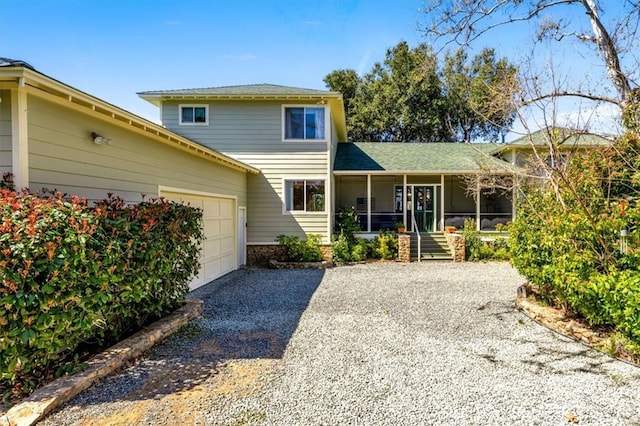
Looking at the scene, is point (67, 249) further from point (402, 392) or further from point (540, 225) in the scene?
point (540, 225)

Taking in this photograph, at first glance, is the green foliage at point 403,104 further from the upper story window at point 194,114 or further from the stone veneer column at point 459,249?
the upper story window at point 194,114

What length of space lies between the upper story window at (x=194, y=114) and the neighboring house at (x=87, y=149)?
4.03m

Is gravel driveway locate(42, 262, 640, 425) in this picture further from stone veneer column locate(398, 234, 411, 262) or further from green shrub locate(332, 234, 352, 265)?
stone veneer column locate(398, 234, 411, 262)

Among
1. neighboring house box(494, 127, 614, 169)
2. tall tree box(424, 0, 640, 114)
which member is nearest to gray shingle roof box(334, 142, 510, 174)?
neighboring house box(494, 127, 614, 169)

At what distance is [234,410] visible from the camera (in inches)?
125

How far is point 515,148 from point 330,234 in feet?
25.8

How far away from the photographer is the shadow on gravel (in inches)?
139

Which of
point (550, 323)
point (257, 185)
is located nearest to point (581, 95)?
point (550, 323)

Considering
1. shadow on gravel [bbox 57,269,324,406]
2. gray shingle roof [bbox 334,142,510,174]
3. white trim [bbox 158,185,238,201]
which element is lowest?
shadow on gravel [bbox 57,269,324,406]

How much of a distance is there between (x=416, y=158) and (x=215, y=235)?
9.45 m

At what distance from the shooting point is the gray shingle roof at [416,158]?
13907 millimetres

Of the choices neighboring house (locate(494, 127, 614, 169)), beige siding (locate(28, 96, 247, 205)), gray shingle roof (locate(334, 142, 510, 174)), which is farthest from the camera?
gray shingle roof (locate(334, 142, 510, 174))

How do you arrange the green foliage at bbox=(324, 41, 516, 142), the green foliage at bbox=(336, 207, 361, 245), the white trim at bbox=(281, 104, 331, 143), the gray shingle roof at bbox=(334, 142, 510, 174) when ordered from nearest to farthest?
the white trim at bbox=(281, 104, 331, 143) < the green foliage at bbox=(336, 207, 361, 245) < the gray shingle roof at bbox=(334, 142, 510, 174) < the green foliage at bbox=(324, 41, 516, 142)

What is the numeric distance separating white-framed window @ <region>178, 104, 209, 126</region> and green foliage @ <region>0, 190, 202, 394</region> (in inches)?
330
